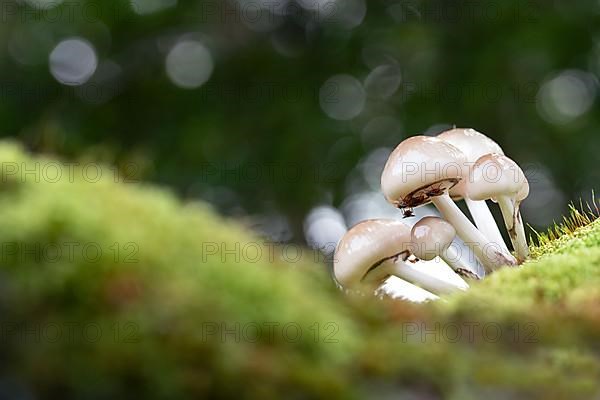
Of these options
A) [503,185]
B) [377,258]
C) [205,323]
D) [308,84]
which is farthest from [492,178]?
[308,84]

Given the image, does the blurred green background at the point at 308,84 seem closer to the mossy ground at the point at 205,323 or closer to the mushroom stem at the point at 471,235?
the mushroom stem at the point at 471,235

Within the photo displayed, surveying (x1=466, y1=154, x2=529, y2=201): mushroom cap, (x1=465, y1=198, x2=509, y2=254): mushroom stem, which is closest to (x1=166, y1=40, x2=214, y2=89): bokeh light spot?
(x1=465, y1=198, x2=509, y2=254): mushroom stem

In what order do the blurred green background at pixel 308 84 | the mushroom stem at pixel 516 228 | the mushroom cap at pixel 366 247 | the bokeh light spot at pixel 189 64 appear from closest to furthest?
the mushroom cap at pixel 366 247 < the mushroom stem at pixel 516 228 < the blurred green background at pixel 308 84 < the bokeh light spot at pixel 189 64

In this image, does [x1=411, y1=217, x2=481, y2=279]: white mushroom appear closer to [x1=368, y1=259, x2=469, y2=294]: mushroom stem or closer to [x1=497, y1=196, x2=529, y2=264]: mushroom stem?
[x1=368, y1=259, x2=469, y2=294]: mushroom stem

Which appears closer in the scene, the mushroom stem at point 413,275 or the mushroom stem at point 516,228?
the mushroom stem at point 413,275

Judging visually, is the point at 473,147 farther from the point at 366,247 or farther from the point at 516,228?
the point at 366,247

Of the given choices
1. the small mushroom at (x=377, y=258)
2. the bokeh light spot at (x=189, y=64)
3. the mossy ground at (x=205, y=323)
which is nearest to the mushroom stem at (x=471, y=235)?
the small mushroom at (x=377, y=258)

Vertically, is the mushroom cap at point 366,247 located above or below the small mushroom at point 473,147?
below

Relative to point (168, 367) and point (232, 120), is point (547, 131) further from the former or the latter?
point (168, 367)

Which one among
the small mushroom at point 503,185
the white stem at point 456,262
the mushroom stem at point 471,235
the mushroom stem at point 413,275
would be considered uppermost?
the small mushroom at point 503,185
